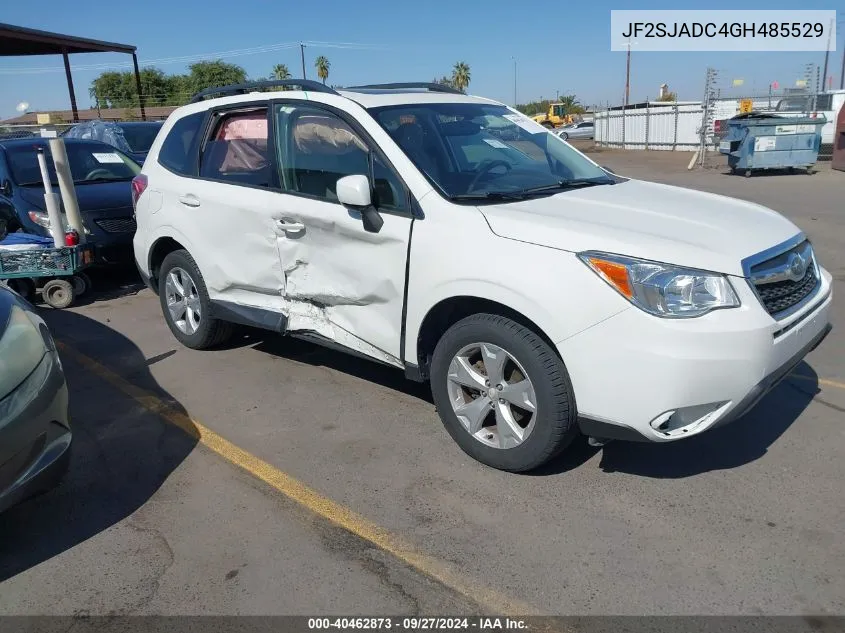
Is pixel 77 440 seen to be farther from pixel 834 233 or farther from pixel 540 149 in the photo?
pixel 834 233

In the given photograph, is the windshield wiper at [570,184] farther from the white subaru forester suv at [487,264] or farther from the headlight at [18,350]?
the headlight at [18,350]

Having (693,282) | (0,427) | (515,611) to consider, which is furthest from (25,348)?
(693,282)

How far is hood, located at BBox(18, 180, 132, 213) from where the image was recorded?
7840 millimetres

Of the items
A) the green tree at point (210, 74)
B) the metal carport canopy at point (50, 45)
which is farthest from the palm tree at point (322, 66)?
the metal carport canopy at point (50, 45)

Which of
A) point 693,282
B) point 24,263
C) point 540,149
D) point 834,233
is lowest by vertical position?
point 834,233

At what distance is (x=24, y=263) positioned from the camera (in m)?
6.88

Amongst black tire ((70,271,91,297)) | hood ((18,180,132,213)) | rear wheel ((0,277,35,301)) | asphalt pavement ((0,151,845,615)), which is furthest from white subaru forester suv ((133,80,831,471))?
rear wheel ((0,277,35,301))

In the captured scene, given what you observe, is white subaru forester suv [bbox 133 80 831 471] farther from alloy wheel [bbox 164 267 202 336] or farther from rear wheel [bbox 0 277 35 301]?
rear wheel [bbox 0 277 35 301]

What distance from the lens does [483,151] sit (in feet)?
14.3

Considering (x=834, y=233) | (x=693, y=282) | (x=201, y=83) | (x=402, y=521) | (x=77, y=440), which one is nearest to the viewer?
(x=693, y=282)

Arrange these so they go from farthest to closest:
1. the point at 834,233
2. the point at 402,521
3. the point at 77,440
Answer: the point at 834,233
the point at 77,440
the point at 402,521

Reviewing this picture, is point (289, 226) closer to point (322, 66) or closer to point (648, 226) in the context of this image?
point (648, 226)

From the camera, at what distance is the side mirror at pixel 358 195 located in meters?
3.69

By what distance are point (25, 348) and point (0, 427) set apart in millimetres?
483
